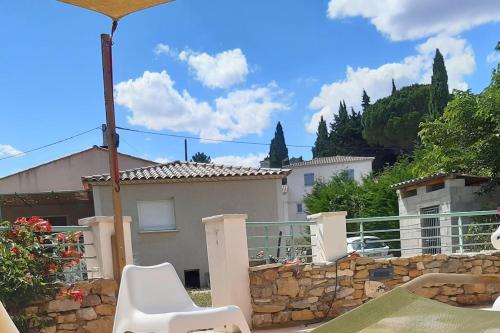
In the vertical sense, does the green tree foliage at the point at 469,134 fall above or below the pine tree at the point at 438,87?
below

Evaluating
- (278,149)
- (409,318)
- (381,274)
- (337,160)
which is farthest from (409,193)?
(278,149)

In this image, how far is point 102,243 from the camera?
5.86m

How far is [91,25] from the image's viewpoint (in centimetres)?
554

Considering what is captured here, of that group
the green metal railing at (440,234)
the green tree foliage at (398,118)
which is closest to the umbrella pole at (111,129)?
the green metal railing at (440,234)

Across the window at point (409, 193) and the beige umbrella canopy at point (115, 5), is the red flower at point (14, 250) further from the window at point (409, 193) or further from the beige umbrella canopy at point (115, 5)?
the window at point (409, 193)

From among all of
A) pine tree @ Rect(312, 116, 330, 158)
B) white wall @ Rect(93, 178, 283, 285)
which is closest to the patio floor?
white wall @ Rect(93, 178, 283, 285)

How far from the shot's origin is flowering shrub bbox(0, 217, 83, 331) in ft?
16.9

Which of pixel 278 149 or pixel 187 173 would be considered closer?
pixel 187 173

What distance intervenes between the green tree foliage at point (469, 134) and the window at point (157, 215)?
7.14 meters

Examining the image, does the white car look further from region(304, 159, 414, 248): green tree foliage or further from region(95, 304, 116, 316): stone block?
region(304, 159, 414, 248): green tree foliage

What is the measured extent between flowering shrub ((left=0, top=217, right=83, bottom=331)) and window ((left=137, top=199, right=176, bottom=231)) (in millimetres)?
8965

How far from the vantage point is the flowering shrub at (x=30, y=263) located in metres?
5.15

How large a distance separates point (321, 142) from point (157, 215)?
35.4m

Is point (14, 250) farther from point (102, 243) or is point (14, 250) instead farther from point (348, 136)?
point (348, 136)
